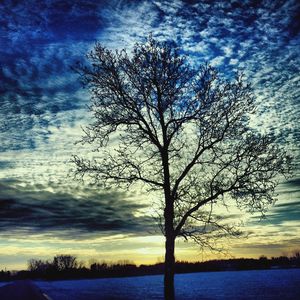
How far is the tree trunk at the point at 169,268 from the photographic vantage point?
54.3ft

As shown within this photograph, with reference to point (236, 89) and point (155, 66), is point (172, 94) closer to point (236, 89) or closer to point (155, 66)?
point (155, 66)

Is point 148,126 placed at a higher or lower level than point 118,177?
higher

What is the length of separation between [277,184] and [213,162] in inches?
117

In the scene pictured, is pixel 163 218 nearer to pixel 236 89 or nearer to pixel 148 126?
pixel 148 126

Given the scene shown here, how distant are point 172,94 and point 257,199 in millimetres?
6084

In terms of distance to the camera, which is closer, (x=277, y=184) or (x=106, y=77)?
(x=277, y=184)

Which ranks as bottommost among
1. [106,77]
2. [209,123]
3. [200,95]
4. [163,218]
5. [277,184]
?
[163,218]

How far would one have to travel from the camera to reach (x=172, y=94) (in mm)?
17547

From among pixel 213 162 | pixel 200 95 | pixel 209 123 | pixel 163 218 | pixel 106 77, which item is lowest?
pixel 163 218

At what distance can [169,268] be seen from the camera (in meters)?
16.7

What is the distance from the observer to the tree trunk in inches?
651

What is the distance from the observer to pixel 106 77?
58.1 ft

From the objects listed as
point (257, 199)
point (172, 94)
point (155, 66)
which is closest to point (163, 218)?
point (257, 199)

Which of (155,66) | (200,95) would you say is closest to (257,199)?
(200,95)
